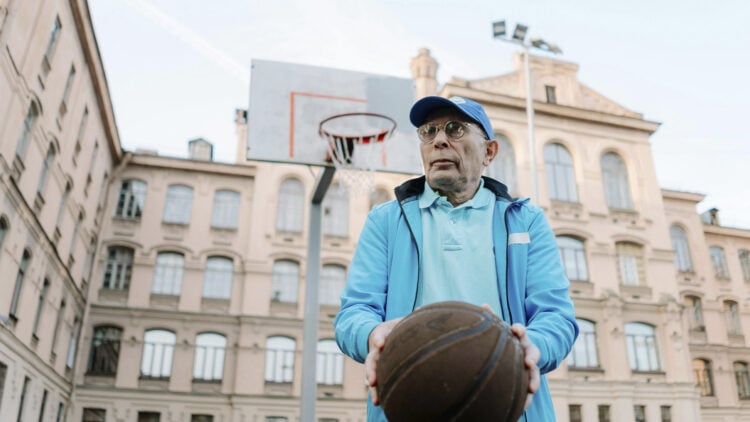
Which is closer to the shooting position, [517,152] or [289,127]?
[289,127]

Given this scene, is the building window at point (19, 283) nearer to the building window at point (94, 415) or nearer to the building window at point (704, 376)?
the building window at point (94, 415)

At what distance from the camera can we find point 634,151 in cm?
2927

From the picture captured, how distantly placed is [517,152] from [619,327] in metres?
8.38

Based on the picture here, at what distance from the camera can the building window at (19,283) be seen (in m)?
17.0

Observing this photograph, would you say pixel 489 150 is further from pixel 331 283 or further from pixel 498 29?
pixel 331 283

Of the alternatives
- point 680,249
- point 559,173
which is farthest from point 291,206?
point 680,249

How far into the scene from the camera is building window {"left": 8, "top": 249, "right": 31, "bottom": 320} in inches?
670

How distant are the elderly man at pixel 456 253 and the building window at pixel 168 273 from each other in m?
24.8

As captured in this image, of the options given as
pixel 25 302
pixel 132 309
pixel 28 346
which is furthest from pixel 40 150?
pixel 132 309

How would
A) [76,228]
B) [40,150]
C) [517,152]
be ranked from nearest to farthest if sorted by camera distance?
[40,150]
[76,228]
[517,152]

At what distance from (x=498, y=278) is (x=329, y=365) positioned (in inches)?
925

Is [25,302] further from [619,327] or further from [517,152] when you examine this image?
[619,327]

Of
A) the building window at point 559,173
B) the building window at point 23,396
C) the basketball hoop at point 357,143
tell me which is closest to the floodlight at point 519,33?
the building window at point 559,173

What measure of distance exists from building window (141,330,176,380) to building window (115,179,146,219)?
5.31 metres
